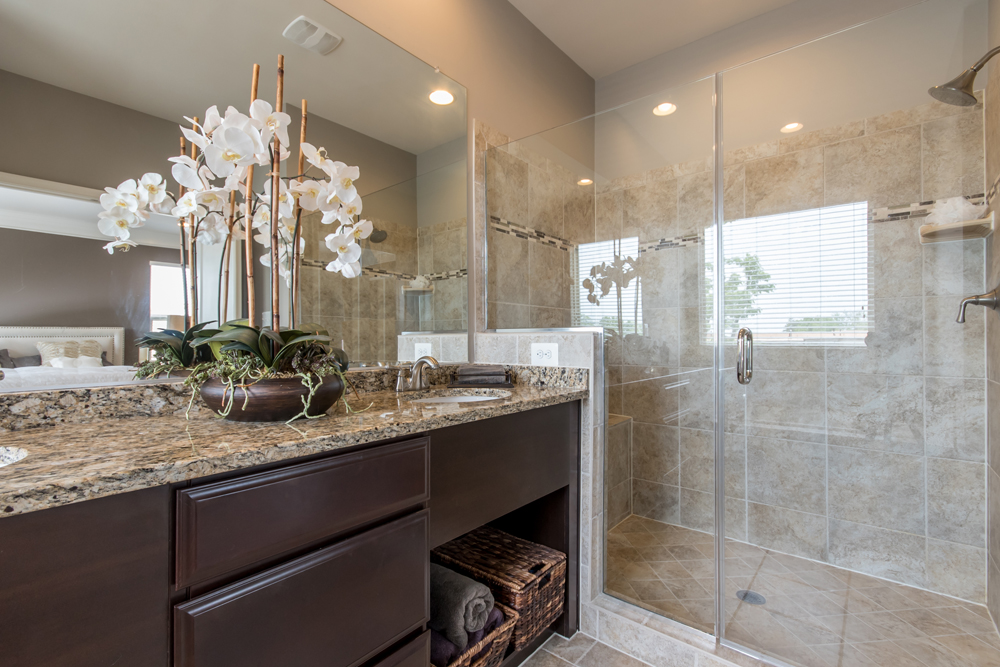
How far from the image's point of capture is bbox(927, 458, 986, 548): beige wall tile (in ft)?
4.44

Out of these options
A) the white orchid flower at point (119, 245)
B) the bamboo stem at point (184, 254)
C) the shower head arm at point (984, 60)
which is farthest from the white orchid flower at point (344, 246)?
the shower head arm at point (984, 60)

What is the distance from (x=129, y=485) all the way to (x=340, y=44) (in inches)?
57.4

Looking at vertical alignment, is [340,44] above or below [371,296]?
above

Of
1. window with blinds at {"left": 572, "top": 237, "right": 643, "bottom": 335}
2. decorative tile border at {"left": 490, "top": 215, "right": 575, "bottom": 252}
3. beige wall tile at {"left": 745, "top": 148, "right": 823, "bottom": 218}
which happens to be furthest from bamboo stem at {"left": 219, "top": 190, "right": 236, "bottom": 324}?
beige wall tile at {"left": 745, "top": 148, "right": 823, "bottom": 218}

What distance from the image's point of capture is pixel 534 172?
208 centimetres

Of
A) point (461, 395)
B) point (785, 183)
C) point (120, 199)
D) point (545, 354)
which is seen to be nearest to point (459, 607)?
point (461, 395)

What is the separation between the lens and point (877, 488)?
4.89 ft

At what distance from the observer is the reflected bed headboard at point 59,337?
0.92 metres

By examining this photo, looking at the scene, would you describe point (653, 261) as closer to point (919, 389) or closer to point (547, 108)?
point (919, 389)

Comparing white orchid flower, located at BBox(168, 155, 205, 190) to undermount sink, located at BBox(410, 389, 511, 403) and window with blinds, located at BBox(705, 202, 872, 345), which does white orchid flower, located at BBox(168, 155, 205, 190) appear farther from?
window with blinds, located at BBox(705, 202, 872, 345)

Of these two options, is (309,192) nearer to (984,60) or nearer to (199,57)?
(199,57)

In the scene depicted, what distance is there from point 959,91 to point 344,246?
1866mm

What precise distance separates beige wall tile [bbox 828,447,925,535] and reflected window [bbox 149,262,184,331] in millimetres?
2048

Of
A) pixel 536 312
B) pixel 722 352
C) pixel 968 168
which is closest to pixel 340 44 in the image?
pixel 536 312
